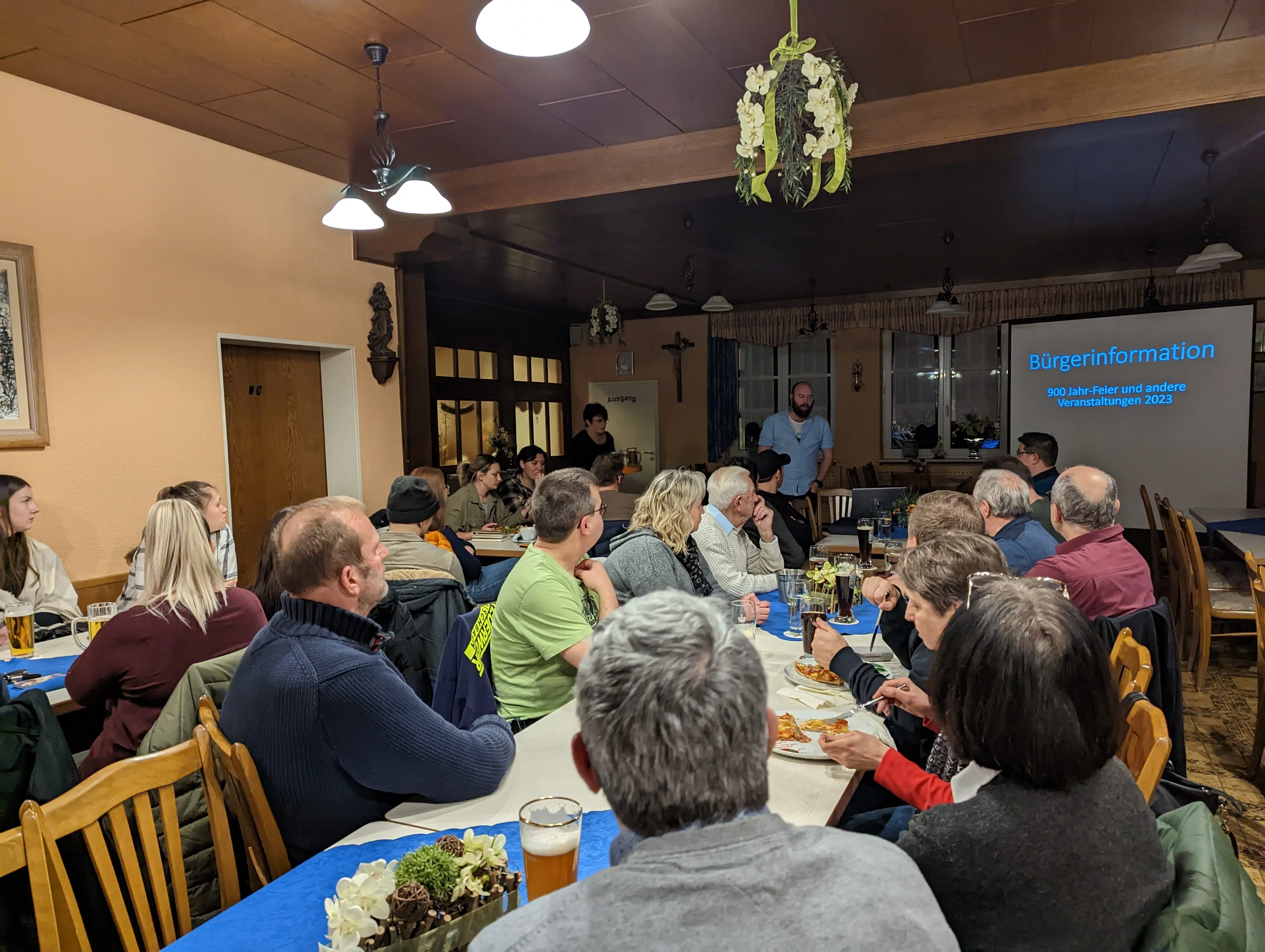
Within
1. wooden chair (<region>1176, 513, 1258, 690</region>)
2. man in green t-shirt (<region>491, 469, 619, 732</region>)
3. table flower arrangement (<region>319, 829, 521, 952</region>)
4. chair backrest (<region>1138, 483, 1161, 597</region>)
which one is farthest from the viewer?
chair backrest (<region>1138, 483, 1161, 597</region>)

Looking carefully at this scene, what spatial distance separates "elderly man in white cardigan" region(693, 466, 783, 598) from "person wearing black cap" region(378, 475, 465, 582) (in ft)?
3.67

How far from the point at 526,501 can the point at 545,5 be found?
166 inches

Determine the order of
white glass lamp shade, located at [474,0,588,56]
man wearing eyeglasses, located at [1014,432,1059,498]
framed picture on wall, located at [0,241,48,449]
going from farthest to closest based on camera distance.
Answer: man wearing eyeglasses, located at [1014,432,1059,498] < framed picture on wall, located at [0,241,48,449] < white glass lamp shade, located at [474,0,588,56]

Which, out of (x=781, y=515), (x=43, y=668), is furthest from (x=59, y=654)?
(x=781, y=515)

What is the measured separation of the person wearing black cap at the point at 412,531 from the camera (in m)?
3.19

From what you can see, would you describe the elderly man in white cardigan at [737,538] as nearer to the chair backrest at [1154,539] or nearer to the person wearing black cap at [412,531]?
the person wearing black cap at [412,531]

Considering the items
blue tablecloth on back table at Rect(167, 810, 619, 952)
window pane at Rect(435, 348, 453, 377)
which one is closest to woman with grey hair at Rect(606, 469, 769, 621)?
blue tablecloth on back table at Rect(167, 810, 619, 952)

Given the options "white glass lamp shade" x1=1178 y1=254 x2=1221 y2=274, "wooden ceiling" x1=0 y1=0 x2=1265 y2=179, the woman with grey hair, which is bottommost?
the woman with grey hair

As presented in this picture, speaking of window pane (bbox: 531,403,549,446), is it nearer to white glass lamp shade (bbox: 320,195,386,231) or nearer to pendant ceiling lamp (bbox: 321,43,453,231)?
pendant ceiling lamp (bbox: 321,43,453,231)

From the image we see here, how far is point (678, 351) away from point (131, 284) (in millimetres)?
8167

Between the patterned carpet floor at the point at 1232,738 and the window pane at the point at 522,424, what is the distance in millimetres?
7776

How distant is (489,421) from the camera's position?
9.91 meters

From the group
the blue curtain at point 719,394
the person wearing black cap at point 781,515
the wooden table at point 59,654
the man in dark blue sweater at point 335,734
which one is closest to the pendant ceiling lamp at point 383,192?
the wooden table at point 59,654

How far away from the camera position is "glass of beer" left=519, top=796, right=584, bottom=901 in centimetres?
116
